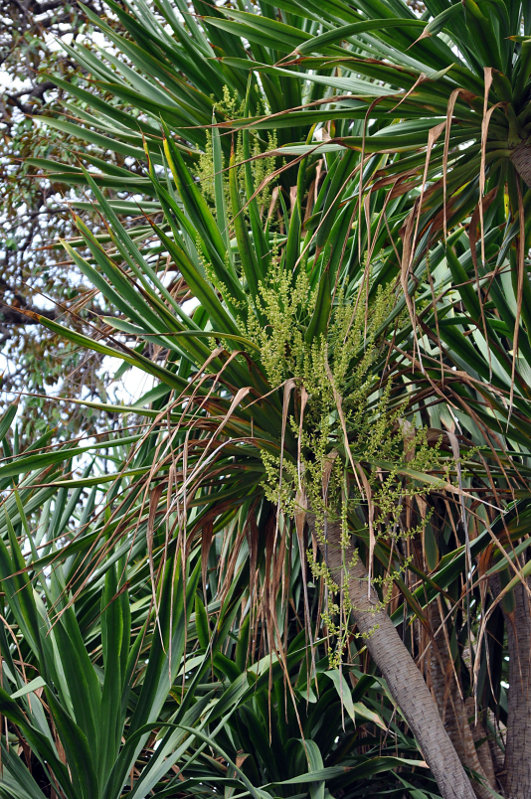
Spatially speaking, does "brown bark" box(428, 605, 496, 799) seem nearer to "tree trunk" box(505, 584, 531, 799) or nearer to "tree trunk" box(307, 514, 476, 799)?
"tree trunk" box(505, 584, 531, 799)

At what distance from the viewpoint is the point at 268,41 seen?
1772 millimetres

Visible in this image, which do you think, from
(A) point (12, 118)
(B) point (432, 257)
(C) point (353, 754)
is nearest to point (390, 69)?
(B) point (432, 257)

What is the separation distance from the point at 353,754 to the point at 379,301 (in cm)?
129

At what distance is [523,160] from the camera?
1.62 meters

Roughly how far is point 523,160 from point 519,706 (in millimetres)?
1336

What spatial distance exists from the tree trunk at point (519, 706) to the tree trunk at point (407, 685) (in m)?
0.38

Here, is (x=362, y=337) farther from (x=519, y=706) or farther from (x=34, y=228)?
(x=34, y=228)

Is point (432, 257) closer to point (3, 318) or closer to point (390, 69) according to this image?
point (390, 69)

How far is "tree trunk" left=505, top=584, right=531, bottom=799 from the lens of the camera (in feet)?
6.73

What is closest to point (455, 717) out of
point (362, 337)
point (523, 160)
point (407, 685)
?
point (407, 685)

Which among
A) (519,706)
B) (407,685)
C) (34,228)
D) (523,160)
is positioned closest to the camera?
(523,160)

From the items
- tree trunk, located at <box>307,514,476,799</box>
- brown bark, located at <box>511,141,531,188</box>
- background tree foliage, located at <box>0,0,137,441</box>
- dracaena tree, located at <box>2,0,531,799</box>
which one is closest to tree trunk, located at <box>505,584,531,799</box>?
dracaena tree, located at <box>2,0,531,799</box>

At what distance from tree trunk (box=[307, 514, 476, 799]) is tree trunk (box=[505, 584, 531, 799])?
0.38 meters

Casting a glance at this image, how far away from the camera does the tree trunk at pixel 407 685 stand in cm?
167
